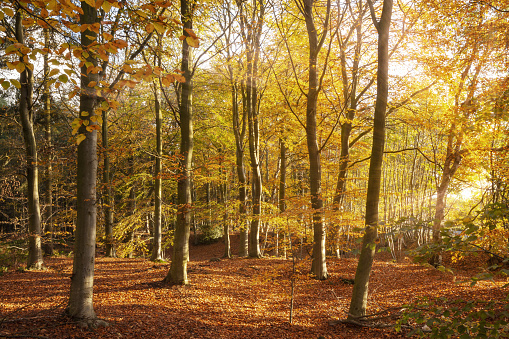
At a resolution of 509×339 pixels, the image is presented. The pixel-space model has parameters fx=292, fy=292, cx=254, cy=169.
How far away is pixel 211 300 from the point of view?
6602 mm

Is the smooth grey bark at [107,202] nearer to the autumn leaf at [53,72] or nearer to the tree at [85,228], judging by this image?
the tree at [85,228]

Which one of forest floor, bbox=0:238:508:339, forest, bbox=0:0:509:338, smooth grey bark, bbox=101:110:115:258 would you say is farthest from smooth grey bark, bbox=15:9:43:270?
smooth grey bark, bbox=101:110:115:258

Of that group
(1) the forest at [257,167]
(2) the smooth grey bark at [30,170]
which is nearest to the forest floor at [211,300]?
(1) the forest at [257,167]

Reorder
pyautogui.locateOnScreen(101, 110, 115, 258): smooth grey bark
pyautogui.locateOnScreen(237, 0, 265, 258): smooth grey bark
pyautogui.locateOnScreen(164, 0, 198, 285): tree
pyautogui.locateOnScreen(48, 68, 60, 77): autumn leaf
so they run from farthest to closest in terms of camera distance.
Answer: pyautogui.locateOnScreen(101, 110, 115, 258): smooth grey bark, pyautogui.locateOnScreen(237, 0, 265, 258): smooth grey bark, pyautogui.locateOnScreen(164, 0, 198, 285): tree, pyautogui.locateOnScreen(48, 68, 60, 77): autumn leaf

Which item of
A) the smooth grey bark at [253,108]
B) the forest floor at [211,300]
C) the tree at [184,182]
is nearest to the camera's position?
the forest floor at [211,300]

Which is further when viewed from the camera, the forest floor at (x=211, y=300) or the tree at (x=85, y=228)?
the forest floor at (x=211, y=300)

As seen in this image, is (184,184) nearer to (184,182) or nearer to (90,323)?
(184,182)

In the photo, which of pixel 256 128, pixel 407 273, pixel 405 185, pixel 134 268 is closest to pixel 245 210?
pixel 256 128

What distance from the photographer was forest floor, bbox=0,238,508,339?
4.35 meters

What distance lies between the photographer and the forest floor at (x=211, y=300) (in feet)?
14.3

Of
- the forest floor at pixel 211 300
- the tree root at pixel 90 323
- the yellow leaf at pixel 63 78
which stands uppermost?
the yellow leaf at pixel 63 78

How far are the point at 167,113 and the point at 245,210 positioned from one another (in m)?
5.98

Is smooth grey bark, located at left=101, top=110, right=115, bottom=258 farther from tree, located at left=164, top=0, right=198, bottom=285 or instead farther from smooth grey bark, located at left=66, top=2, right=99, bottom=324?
smooth grey bark, located at left=66, top=2, right=99, bottom=324

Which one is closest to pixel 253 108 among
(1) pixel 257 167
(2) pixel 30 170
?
(1) pixel 257 167
